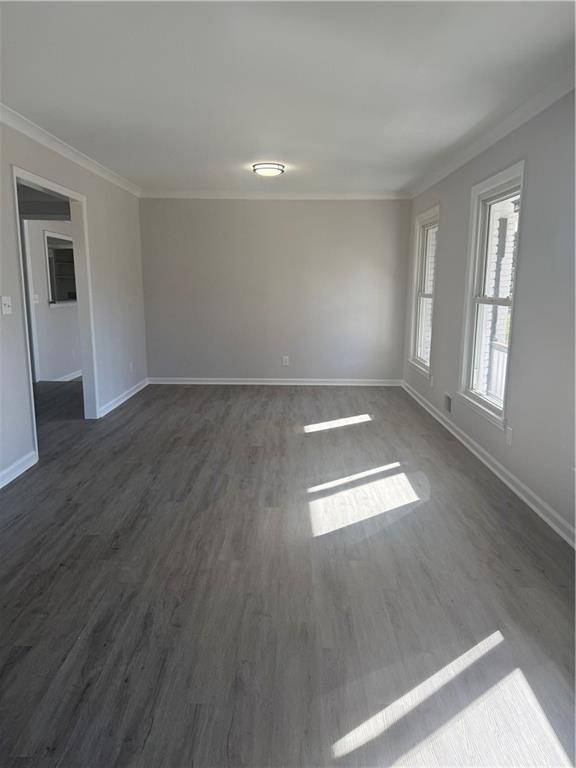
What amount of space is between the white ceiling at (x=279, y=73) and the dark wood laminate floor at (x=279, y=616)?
252cm

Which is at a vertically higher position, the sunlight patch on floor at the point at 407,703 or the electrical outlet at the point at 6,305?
the electrical outlet at the point at 6,305

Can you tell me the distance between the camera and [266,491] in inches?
133

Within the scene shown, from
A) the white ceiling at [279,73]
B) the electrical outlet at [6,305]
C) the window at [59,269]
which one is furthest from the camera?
the window at [59,269]

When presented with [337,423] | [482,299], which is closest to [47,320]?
[337,423]

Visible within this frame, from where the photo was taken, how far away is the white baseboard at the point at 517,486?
2.75 m

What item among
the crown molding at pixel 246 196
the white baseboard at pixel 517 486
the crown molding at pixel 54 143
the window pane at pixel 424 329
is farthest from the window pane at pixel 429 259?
the crown molding at pixel 54 143

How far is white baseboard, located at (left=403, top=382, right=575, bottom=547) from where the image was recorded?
2746 mm

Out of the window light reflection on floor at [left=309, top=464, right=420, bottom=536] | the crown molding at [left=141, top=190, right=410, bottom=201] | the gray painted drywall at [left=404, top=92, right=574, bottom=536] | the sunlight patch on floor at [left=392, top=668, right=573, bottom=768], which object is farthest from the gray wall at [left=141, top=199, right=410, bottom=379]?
the sunlight patch on floor at [left=392, top=668, right=573, bottom=768]

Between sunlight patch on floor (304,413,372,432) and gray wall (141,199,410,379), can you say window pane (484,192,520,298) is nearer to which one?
sunlight patch on floor (304,413,372,432)

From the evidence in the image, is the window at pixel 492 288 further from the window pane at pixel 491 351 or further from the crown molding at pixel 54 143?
the crown molding at pixel 54 143

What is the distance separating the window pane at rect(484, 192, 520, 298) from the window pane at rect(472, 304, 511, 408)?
0.16 m

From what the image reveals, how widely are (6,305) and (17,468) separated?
1.17 m

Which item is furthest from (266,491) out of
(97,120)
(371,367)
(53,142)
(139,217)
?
(139,217)

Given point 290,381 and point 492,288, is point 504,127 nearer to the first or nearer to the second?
point 492,288
